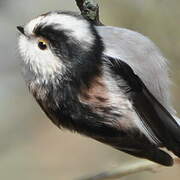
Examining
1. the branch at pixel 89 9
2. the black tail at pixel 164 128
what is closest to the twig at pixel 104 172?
the branch at pixel 89 9

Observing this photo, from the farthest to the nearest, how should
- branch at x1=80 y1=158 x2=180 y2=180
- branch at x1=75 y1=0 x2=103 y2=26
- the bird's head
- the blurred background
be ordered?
1. the blurred background
2. branch at x1=80 y1=158 x2=180 y2=180
3. branch at x1=75 y1=0 x2=103 y2=26
4. the bird's head

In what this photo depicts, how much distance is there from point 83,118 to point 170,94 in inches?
18.1

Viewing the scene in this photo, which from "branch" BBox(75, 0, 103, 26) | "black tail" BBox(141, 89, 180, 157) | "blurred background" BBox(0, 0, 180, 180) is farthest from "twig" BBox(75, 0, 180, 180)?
"blurred background" BBox(0, 0, 180, 180)

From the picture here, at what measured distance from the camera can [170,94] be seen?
2551 mm

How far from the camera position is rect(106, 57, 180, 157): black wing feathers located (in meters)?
2.29

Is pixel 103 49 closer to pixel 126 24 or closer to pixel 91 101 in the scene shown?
pixel 91 101

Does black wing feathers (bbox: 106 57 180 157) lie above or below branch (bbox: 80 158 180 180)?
above

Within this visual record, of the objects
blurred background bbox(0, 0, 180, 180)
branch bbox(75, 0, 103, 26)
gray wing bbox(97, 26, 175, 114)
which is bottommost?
blurred background bbox(0, 0, 180, 180)

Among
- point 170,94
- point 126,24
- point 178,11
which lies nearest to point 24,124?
point 126,24

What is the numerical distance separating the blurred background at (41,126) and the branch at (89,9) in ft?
2.59

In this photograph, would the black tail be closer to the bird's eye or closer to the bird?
the bird

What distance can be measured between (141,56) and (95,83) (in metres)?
0.23

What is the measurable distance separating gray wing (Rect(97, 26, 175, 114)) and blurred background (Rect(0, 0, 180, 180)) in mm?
Answer: 747

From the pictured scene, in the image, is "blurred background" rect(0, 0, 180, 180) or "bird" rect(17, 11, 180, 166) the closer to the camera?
"bird" rect(17, 11, 180, 166)
